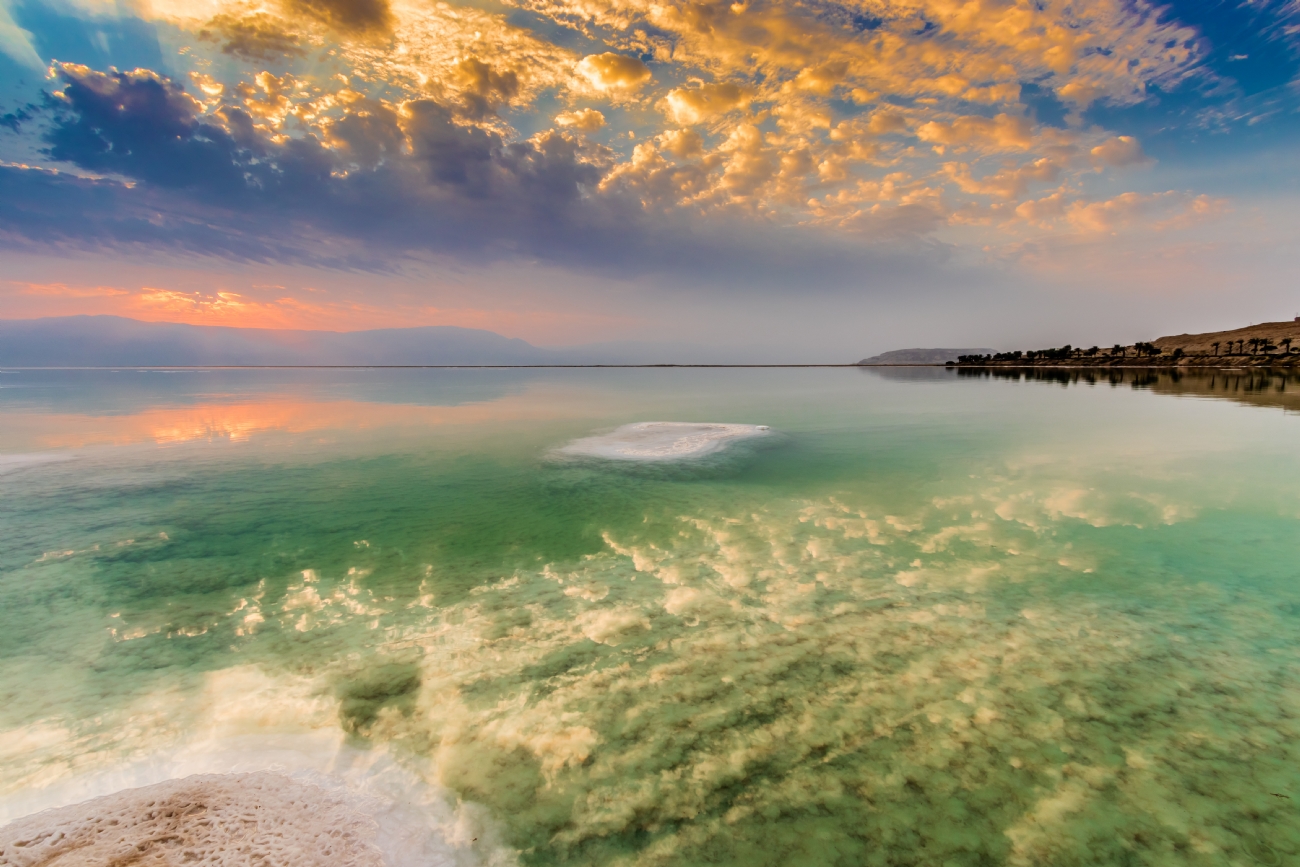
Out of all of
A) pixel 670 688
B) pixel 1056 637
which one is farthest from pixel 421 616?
pixel 1056 637

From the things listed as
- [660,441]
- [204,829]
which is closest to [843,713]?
[204,829]

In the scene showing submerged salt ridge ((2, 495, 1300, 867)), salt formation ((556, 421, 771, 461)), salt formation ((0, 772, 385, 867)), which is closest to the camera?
salt formation ((0, 772, 385, 867))

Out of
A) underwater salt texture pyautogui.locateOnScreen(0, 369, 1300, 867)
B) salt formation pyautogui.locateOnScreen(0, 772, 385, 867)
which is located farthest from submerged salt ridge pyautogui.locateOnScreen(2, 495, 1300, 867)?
salt formation pyautogui.locateOnScreen(0, 772, 385, 867)

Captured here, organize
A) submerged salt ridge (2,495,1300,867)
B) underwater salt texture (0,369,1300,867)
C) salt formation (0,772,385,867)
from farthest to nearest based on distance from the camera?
underwater salt texture (0,369,1300,867) → submerged salt ridge (2,495,1300,867) → salt formation (0,772,385,867)

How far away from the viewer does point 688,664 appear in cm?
711

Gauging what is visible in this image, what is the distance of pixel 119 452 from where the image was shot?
23.5 m

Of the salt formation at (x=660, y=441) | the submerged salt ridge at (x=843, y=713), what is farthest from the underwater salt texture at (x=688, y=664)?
the salt formation at (x=660, y=441)

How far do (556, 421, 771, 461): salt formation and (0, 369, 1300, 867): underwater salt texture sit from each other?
218 inches

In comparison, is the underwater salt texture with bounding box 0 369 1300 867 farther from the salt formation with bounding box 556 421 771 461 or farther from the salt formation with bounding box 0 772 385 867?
the salt formation with bounding box 556 421 771 461

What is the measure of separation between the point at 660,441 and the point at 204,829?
70.6 feet

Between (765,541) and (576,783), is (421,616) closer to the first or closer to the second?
(576,783)

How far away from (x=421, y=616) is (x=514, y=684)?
273 centimetres

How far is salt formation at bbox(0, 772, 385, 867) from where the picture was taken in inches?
162

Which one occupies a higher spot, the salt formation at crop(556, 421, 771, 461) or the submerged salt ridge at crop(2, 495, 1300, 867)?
the salt formation at crop(556, 421, 771, 461)
